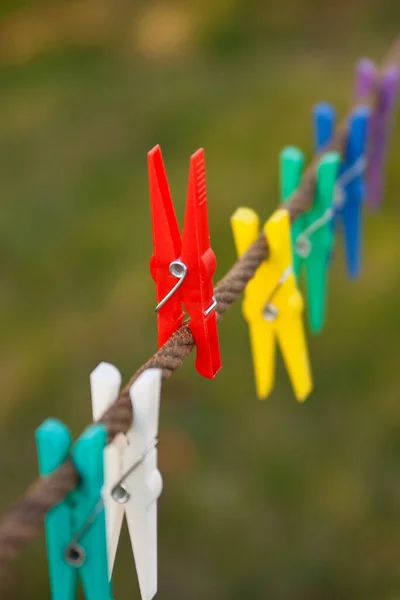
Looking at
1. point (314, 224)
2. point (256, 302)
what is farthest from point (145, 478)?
point (314, 224)

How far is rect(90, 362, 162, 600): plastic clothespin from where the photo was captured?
2.40ft

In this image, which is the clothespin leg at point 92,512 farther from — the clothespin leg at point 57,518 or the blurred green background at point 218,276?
the blurred green background at point 218,276

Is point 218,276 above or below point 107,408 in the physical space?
above

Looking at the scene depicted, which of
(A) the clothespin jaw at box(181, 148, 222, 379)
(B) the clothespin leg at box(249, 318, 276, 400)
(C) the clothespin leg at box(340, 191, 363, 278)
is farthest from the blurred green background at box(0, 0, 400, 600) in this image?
(A) the clothespin jaw at box(181, 148, 222, 379)

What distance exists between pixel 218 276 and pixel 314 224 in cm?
152

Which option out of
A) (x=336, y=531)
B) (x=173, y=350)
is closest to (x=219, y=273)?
(x=336, y=531)

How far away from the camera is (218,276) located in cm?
272

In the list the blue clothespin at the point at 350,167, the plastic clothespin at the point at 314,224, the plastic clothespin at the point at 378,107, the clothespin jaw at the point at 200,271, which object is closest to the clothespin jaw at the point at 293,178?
the plastic clothespin at the point at 314,224

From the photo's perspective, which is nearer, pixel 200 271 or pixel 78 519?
pixel 78 519

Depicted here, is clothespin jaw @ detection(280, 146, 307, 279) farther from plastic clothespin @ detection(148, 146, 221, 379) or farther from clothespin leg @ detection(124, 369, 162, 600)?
clothespin leg @ detection(124, 369, 162, 600)

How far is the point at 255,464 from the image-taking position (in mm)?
2076

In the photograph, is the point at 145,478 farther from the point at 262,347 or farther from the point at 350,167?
the point at 350,167

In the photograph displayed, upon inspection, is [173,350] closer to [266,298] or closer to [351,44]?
[266,298]

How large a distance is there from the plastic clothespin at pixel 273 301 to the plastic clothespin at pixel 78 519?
0.41 m
